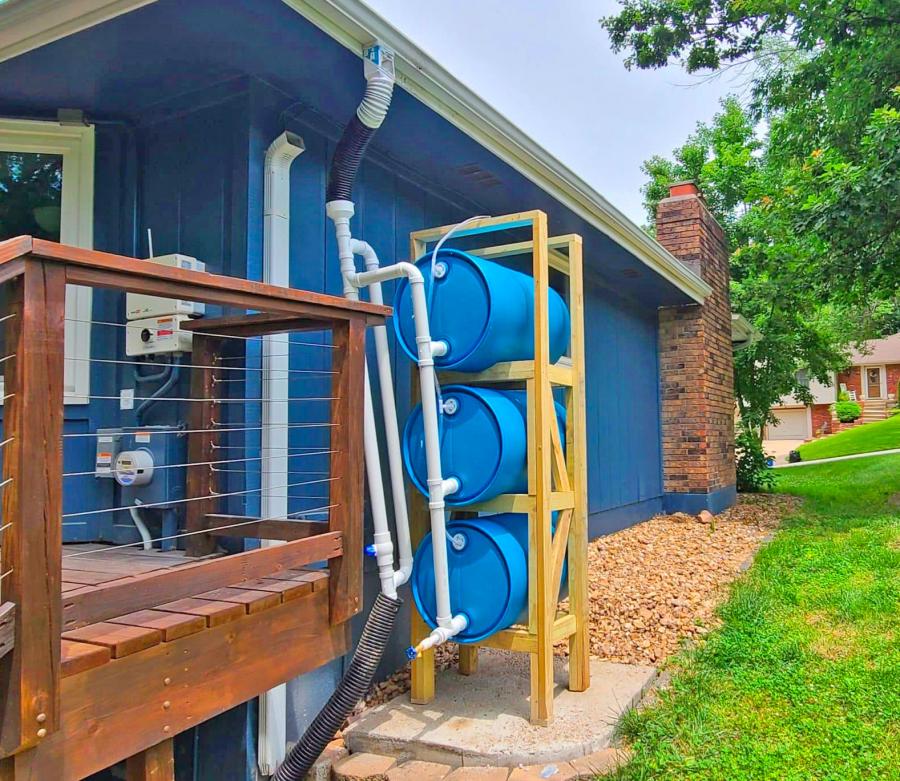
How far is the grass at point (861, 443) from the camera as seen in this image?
19297 millimetres

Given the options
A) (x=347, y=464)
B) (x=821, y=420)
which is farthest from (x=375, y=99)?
(x=821, y=420)

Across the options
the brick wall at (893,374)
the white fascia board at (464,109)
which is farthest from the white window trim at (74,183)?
the brick wall at (893,374)

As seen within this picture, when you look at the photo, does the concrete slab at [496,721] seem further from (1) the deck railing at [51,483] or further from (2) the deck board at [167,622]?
(2) the deck board at [167,622]

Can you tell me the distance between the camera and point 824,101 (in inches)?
393

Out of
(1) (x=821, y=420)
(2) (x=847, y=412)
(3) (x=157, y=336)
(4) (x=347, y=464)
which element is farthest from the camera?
(1) (x=821, y=420)

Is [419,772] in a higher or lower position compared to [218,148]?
lower

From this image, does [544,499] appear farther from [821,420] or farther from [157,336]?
[821,420]

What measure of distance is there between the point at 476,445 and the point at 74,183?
80.1 inches

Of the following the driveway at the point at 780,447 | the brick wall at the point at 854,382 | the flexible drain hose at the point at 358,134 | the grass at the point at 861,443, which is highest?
the brick wall at the point at 854,382

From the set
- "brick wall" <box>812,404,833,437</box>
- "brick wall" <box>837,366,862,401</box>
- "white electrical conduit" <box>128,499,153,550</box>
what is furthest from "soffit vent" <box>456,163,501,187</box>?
"brick wall" <box>837,366,862,401</box>

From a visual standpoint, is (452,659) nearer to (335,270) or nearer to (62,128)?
(335,270)

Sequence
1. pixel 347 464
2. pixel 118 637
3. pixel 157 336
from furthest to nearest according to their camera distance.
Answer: pixel 157 336 → pixel 347 464 → pixel 118 637

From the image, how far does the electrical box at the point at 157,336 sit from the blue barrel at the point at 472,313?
85 centimetres

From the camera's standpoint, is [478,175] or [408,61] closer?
[408,61]
